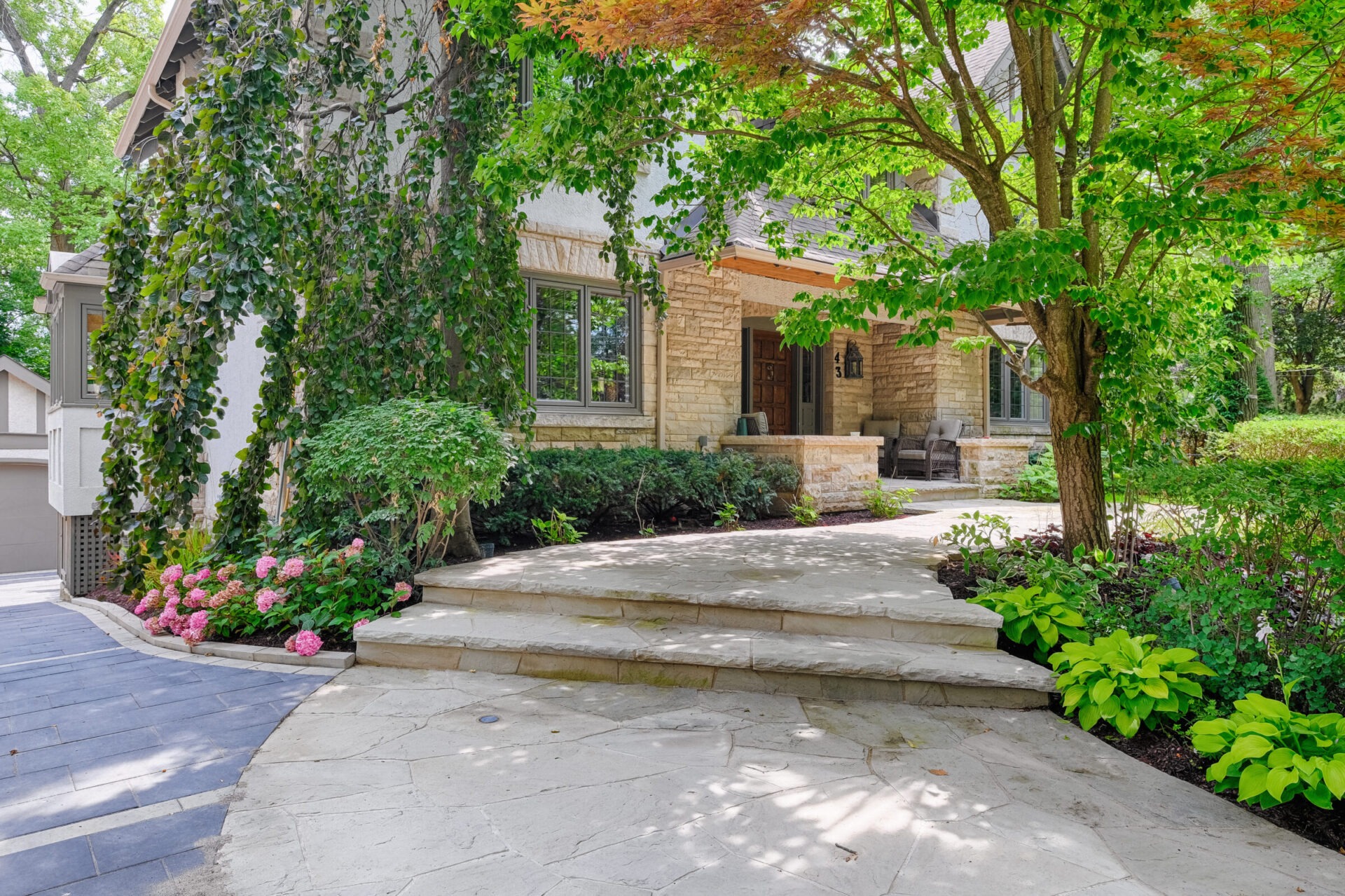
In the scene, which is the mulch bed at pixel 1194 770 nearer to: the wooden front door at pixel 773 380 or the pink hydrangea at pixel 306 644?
the pink hydrangea at pixel 306 644

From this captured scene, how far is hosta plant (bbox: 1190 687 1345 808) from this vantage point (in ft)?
8.25

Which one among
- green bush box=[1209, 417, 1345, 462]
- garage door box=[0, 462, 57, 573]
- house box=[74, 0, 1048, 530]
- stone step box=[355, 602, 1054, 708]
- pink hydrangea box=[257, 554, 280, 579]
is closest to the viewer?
stone step box=[355, 602, 1054, 708]

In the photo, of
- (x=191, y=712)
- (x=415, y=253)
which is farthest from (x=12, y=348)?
(x=191, y=712)

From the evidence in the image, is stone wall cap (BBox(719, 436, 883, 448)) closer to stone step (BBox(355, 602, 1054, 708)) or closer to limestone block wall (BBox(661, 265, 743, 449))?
limestone block wall (BBox(661, 265, 743, 449))

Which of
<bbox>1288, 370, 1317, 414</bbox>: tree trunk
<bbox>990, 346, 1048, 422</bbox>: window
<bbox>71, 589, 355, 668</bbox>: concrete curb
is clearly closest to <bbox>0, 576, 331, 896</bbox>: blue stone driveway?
<bbox>71, 589, 355, 668</bbox>: concrete curb

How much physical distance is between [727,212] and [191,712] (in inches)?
286

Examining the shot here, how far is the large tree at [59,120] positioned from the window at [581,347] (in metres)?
16.3

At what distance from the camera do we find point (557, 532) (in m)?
6.75

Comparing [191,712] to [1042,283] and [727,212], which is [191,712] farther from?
[727,212]

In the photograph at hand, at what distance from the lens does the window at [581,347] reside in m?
8.23

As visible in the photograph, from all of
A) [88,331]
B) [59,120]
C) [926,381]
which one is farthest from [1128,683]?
[59,120]

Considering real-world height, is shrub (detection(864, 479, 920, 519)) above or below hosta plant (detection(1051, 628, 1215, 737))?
above

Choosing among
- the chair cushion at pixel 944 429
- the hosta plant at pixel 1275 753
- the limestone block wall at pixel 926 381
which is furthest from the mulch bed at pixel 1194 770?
the limestone block wall at pixel 926 381

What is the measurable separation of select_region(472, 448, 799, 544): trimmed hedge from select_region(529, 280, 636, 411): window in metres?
0.74
